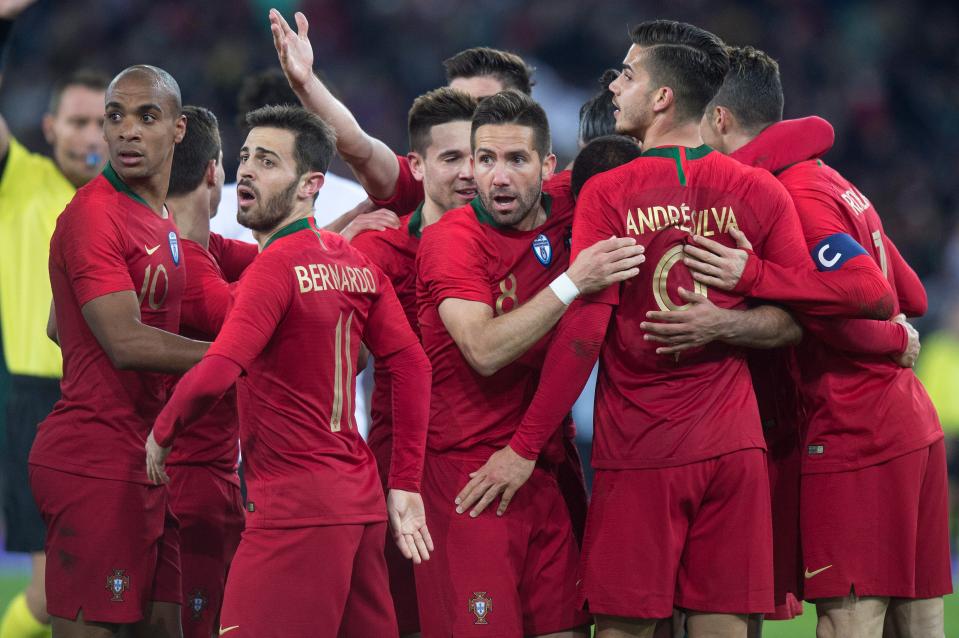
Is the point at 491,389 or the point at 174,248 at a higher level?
the point at 174,248

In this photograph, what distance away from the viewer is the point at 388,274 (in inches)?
198

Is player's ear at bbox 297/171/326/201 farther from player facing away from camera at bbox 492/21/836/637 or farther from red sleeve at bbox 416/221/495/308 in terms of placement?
player facing away from camera at bbox 492/21/836/637

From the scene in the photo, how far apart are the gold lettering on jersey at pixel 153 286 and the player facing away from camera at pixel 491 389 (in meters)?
0.95

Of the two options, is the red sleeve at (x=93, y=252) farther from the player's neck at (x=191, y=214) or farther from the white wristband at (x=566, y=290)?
the white wristband at (x=566, y=290)

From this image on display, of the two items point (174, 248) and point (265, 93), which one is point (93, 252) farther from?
point (265, 93)

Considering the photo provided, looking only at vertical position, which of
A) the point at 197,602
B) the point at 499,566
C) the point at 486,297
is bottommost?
the point at 197,602

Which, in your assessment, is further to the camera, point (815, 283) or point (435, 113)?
point (435, 113)

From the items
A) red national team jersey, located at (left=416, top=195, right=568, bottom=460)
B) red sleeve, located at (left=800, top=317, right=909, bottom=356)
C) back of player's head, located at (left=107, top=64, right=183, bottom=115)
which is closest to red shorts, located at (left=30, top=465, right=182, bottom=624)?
red national team jersey, located at (left=416, top=195, right=568, bottom=460)

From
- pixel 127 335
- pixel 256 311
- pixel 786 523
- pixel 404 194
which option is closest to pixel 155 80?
pixel 127 335

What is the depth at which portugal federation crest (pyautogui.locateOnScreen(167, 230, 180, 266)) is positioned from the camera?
14.7 feet

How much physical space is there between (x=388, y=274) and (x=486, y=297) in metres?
0.85

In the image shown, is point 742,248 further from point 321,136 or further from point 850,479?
point 321,136

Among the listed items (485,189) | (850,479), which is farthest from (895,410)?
(485,189)

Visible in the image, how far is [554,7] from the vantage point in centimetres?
1363
